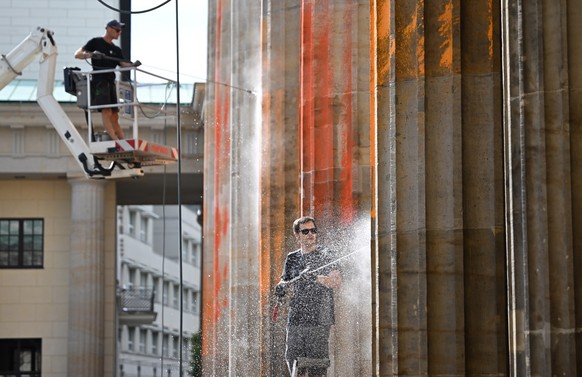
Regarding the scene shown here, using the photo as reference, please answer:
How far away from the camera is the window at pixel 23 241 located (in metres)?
52.4

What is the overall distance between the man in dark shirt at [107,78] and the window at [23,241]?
24.7 metres

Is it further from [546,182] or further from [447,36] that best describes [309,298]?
[546,182]

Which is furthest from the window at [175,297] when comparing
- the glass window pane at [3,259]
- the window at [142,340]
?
the glass window pane at [3,259]

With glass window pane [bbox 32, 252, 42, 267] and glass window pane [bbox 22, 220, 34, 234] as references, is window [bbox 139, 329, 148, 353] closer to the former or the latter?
glass window pane [bbox 32, 252, 42, 267]

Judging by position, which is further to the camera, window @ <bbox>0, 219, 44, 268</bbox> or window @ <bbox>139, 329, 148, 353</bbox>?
window @ <bbox>139, 329, 148, 353</bbox>

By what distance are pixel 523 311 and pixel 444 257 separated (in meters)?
1.05

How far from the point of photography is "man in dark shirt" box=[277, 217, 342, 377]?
56.3 feet

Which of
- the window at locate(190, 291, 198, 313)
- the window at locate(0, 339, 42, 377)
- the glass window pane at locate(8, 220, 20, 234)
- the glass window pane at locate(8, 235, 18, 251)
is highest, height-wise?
the window at locate(190, 291, 198, 313)

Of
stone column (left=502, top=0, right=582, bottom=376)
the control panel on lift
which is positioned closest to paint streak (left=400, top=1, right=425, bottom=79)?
stone column (left=502, top=0, right=582, bottom=376)

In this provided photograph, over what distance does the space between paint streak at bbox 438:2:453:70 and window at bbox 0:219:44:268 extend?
41.6 metres

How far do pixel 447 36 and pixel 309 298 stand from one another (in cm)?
615

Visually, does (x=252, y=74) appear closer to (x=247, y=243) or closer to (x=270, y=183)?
(x=247, y=243)

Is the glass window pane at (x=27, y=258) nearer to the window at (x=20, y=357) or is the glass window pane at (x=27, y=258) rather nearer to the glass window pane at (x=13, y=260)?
the glass window pane at (x=13, y=260)

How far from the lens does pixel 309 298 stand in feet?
57.0
